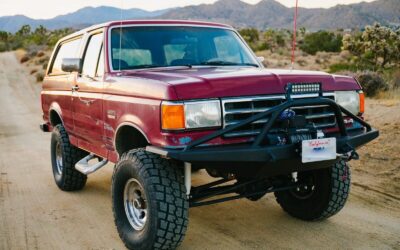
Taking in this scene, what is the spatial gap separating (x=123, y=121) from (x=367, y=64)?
16.0 m

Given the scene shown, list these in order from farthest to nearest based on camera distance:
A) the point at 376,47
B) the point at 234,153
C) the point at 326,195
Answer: the point at 376,47
the point at 326,195
the point at 234,153

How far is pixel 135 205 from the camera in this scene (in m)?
4.27

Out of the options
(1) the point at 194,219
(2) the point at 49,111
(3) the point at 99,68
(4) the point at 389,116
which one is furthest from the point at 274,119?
(4) the point at 389,116

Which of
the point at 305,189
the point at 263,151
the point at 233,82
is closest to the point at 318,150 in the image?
the point at 263,151

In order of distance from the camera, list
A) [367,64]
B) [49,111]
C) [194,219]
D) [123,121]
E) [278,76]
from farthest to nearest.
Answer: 1. [367,64]
2. [49,111]
3. [194,219]
4. [123,121]
5. [278,76]

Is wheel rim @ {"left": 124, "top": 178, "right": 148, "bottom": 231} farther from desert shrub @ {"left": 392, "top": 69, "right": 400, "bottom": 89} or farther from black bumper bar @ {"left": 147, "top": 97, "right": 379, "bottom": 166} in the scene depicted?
desert shrub @ {"left": 392, "top": 69, "right": 400, "bottom": 89}

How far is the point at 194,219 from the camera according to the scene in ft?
16.8

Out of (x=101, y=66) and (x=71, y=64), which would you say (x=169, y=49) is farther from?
(x=71, y=64)

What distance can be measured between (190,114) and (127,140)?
1100 mm

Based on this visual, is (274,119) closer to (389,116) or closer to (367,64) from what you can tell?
(389,116)

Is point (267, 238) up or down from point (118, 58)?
down

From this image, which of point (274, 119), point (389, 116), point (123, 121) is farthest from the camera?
point (389, 116)

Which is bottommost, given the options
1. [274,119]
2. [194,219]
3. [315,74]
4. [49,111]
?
[194,219]

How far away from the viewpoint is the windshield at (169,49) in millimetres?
4898
